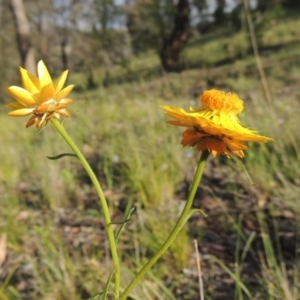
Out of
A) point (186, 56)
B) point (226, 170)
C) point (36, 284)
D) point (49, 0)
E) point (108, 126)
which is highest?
point (49, 0)

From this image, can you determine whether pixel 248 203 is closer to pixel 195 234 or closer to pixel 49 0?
pixel 195 234

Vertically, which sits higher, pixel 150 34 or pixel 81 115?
pixel 150 34

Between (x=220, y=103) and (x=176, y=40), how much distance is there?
779cm

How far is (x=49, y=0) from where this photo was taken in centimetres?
1628

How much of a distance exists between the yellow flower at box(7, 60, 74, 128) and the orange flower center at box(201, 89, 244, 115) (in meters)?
0.19

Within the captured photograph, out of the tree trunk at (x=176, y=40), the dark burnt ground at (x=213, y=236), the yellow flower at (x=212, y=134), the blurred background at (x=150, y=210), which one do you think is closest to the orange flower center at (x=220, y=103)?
the yellow flower at (x=212, y=134)

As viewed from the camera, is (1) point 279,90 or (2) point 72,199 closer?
(2) point 72,199

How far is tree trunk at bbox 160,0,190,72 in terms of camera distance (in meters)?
8.12

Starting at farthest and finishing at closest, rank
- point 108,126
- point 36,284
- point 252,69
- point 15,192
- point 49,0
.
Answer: point 49,0, point 252,69, point 108,126, point 15,192, point 36,284

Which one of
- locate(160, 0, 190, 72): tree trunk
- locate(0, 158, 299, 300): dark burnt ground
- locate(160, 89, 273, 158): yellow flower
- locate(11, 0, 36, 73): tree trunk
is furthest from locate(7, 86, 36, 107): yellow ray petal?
locate(11, 0, 36, 73): tree trunk

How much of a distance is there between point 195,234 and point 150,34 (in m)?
7.52

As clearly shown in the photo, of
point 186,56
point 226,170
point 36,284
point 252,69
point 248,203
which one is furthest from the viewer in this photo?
point 186,56

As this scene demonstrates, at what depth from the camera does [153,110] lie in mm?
3363

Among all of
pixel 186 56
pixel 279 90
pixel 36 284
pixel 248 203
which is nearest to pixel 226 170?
pixel 248 203
